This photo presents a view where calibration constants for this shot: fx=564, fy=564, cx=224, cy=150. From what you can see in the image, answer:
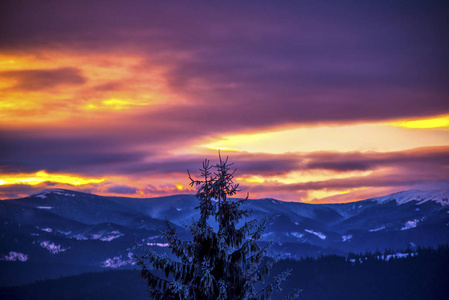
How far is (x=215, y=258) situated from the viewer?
3438 cm

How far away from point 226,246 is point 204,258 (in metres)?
1.54

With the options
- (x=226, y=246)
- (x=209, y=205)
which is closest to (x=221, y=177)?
(x=209, y=205)

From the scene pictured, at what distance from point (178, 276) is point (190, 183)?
227 inches

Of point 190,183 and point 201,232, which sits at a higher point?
point 190,183

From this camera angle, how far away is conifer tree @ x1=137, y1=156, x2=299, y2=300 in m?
33.4

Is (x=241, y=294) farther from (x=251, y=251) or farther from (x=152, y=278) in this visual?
(x=152, y=278)

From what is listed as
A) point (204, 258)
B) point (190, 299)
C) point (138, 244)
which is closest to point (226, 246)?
point (204, 258)

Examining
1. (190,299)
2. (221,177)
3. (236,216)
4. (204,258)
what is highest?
(221,177)

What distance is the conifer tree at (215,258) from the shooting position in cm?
3344

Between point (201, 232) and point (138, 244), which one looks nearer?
point (201, 232)

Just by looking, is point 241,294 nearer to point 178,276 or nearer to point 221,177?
point 178,276

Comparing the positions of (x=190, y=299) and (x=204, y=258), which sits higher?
(x=204, y=258)

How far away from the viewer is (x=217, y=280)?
34.3 m

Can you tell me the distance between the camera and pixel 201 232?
3359 cm
